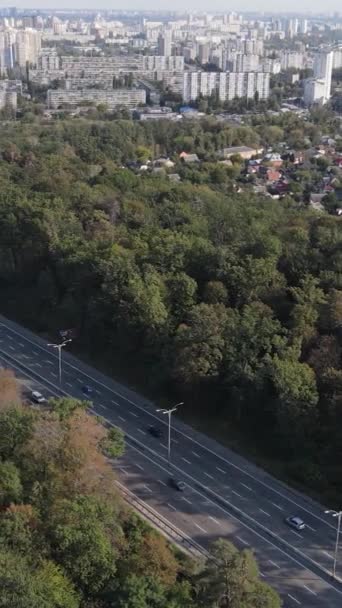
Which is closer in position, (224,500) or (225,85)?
(224,500)

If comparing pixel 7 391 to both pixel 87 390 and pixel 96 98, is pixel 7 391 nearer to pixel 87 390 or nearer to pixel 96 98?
pixel 87 390

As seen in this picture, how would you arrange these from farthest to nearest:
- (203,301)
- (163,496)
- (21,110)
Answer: (21,110), (203,301), (163,496)

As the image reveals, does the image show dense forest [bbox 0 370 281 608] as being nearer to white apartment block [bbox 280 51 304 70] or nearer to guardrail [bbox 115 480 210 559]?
guardrail [bbox 115 480 210 559]

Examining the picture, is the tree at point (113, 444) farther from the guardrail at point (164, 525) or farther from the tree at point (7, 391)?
the tree at point (7, 391)

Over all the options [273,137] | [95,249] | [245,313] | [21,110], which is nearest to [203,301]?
[245,313]

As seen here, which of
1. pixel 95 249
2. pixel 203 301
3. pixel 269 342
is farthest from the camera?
pixel 95 249

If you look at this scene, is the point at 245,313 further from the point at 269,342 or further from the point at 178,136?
the point at 178,136

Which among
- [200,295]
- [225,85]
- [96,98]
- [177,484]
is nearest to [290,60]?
[225,85]
